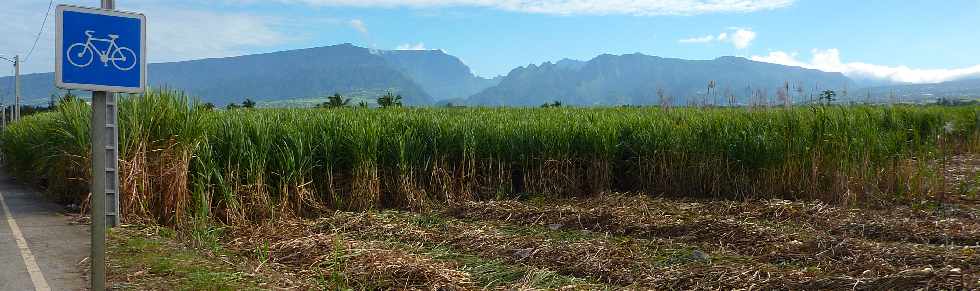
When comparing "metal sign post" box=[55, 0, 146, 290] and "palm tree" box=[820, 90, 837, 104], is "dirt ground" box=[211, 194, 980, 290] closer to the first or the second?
"metal sign post" box=[55, 0, 146, 290]

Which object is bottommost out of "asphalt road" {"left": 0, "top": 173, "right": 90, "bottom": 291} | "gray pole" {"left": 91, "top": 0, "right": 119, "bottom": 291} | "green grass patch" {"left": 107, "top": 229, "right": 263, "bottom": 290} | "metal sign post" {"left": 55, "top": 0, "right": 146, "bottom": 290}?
"asphalt road" {"left": 0, "top": 173, "right": 90, "bottom": 291}

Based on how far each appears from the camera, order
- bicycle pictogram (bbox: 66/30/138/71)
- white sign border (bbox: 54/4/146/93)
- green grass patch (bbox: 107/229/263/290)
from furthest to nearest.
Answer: green grass patch (bbox: 107/229/263/290)
bicycle pictogram (bbox: 66/30/138/71)
white sign border (bbox: 54/4/146/93)

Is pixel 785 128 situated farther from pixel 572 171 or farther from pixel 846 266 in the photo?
pixel 846 266

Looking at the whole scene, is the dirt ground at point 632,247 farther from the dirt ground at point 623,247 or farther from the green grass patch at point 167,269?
the green grass patch at point 167,269

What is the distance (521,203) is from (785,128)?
417cm

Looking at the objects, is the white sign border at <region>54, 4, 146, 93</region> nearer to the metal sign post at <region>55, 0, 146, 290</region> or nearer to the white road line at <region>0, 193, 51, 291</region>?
the metal sign post at <region>55, 0, 146, 290</region>

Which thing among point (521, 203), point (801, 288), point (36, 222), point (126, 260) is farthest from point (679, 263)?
point (36, 222)

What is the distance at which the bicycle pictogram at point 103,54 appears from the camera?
430 centimetres

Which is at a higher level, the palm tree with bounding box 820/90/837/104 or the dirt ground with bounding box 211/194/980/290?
the palm tree with bounding box 820/90/837/104

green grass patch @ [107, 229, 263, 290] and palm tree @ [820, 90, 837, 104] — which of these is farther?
palm tree @ [820, 90, 837, 104]

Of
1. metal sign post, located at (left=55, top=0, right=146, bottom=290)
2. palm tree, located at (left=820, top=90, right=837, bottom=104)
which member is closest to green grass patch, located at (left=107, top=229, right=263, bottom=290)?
metal sign post, located at (left=55, top=0, right=146, bottom=290)

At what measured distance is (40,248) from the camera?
25.1 feet

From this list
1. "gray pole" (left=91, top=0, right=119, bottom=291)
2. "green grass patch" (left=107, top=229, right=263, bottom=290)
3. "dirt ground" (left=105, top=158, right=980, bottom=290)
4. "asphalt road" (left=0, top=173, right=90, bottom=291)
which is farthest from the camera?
"asphalt road" (left=0, top=173, right=90, bottom=291)

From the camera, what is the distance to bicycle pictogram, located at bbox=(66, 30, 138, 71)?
430 centimetres
